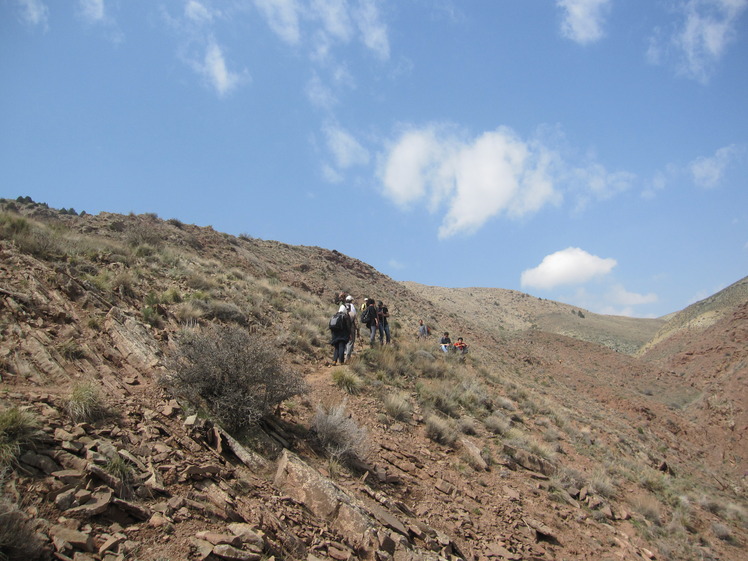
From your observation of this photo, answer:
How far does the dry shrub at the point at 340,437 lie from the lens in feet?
19.7

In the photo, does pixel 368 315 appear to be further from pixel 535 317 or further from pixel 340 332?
pixel 535 317

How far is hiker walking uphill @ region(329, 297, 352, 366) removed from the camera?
10328 millimetres

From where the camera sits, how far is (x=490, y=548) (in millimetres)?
5480

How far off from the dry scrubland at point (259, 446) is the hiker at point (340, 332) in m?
0.43

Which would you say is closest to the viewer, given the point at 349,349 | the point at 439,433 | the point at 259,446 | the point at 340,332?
the point at 259,446

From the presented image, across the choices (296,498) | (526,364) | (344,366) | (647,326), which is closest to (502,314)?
(647,326)

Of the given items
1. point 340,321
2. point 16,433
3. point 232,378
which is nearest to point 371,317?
point 340,321

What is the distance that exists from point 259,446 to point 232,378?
108 centimetres

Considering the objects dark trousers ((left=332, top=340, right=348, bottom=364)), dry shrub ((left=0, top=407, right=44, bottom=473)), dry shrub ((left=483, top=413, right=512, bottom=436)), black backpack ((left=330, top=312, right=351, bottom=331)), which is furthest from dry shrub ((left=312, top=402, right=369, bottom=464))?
dry shrub ((left=483, top=413, right=512, bottom=436))

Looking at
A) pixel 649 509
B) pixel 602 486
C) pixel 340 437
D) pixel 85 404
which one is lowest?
pixel 649 509

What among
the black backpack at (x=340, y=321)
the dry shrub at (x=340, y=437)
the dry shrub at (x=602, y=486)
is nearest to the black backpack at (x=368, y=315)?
the black backpack at (x=340, y=321)

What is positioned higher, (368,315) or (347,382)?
(368,315)

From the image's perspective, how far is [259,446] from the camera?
5.29m

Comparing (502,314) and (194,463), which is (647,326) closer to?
(502,314)
